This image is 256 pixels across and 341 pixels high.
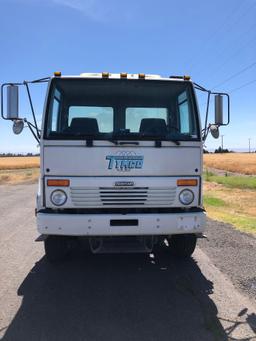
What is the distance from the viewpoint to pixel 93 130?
19.9ft

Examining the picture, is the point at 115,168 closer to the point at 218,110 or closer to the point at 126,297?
the point at 126,297

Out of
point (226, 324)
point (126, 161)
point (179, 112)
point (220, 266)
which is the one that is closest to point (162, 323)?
point (226, 324)

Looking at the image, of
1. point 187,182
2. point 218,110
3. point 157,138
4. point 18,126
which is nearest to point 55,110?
point 18,126

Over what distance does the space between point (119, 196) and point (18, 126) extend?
1.72 metres

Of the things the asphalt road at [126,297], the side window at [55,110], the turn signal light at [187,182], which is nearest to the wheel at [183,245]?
the asphalt road at [126,297]

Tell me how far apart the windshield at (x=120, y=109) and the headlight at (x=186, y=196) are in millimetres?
725

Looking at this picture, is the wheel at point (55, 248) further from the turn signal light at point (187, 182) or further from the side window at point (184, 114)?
the side window at point (184, 114)

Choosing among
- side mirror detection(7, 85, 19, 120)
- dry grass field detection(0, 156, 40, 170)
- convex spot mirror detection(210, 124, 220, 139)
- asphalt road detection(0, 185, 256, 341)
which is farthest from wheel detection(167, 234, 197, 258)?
dry grass field detection(0, 156, 40, 170)

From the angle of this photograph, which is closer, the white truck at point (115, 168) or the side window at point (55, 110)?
the white truck at point (115, 168)

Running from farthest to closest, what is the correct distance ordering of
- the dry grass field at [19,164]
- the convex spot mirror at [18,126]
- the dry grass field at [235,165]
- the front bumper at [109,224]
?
the dry grass field at [19,164] < the dry grass field at [235,165] < the convex spot mirror at [18,126] < the front bumper at [109,224]

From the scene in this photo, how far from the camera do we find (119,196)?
5.78 m

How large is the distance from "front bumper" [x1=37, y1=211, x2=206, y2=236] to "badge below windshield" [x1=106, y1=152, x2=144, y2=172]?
603mm

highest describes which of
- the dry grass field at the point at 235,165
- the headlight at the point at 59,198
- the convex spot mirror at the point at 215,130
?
the convex spot mirror at the point at 215,130

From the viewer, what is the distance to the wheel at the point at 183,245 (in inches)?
281
